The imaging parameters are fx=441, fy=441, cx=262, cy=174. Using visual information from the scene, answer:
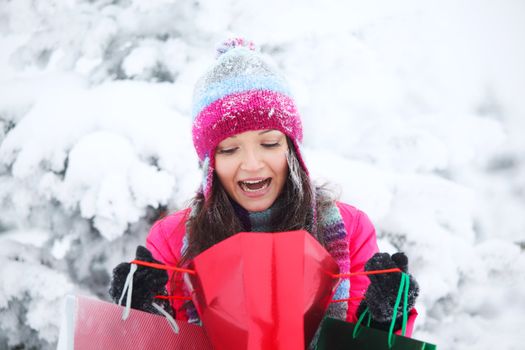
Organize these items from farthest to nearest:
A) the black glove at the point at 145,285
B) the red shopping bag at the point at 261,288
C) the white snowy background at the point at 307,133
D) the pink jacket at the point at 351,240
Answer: the white snowy background at the point at 307,133 → the pink jacket at the point at 351,240 → the black glove at the point at 145,285 → the red shopping bag at the point at 261,288

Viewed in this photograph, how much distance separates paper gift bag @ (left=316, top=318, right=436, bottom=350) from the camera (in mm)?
699

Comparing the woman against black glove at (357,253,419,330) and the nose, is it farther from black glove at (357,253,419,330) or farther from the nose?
black glove at (357,253,419,330)

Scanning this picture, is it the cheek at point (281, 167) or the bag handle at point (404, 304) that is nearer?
the bag handle at point (404, 304)

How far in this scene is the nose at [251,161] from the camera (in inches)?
43.4

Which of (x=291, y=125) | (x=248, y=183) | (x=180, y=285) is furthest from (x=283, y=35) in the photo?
(x=180, y=285)

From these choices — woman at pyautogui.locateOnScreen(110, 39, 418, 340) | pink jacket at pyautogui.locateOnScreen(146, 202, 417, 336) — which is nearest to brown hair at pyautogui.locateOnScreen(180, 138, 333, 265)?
woman at pyautogui.locateOnScreen(110, 39, 418, 340)

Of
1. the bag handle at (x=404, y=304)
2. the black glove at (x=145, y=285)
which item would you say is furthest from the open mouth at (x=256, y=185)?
the bag handle at (x=404, y=304)

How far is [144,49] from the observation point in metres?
1.70

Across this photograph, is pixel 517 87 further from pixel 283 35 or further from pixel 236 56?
pixel 236 56

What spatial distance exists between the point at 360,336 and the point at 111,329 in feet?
Answer: 1.35

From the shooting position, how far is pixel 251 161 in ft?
3.62

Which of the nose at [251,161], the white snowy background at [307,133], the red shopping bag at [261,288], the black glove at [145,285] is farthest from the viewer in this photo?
the white snowy background at [307,133]

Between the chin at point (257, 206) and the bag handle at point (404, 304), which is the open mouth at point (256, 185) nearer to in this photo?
the chin at point (257, 206)

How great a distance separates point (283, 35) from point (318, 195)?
28.2 inches
